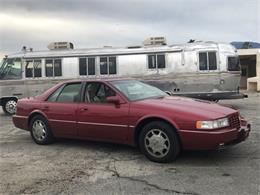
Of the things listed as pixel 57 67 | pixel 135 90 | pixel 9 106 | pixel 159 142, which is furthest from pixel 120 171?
pixel 9 106

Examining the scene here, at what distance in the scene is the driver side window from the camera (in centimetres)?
697

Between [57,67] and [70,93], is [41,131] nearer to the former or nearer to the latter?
[70,93]

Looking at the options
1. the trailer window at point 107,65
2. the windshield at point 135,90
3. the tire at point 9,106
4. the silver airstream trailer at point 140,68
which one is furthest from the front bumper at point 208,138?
the tire at point 9,106

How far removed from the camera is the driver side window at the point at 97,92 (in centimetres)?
697

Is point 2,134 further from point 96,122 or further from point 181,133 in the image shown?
point 181,133

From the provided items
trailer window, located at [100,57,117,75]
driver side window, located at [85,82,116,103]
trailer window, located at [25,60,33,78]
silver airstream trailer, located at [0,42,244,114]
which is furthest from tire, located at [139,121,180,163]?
trailer window, located at [25,60,33,78]

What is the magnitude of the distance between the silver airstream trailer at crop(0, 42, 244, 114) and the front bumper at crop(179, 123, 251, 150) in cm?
846

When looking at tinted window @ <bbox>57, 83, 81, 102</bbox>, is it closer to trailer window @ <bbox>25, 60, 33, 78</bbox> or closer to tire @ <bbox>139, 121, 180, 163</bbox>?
tire @ <bbox>139, 121, 180, 163</bbox>

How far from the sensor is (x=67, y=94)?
25.1 ft

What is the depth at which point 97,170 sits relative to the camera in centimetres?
583

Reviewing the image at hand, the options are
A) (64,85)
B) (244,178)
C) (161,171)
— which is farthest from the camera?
(64,85)

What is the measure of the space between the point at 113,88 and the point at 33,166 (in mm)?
1930

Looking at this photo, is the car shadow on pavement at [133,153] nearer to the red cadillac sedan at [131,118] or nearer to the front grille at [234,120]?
the red cadillac sedan at [131,118]

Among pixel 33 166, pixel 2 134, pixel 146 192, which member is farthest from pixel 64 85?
pixel 146 192
